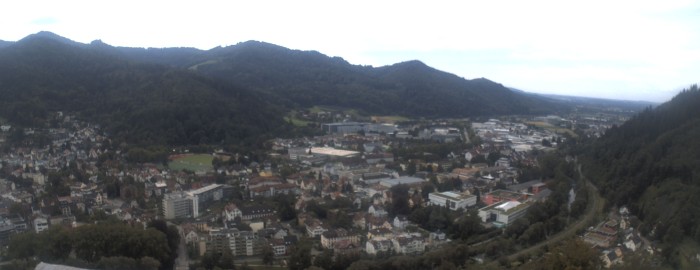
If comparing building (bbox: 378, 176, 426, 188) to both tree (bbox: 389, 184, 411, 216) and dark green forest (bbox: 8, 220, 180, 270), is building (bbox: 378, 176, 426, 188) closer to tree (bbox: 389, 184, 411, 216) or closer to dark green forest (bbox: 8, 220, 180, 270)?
tree (bbox: 389, 184, 411, 216)

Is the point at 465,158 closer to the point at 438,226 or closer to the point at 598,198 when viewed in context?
the point at 598,198

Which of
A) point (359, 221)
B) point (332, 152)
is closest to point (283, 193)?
point (359, 221)

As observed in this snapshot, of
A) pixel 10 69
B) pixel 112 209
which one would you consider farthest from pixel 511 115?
pixel 112 209

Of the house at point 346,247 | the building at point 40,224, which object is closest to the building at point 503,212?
the house at point 346,247

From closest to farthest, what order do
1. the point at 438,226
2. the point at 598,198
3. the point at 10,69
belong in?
the point at 438,226 < the point at 598,198 < the point at 10,69

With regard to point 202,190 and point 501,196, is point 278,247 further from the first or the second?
point 501,196

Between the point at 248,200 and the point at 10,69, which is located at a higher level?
the point at 10,69
